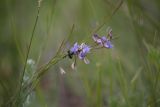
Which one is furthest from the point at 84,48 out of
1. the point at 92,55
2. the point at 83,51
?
the point at 92,55

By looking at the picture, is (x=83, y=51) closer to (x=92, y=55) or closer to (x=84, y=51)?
(x=84, y=51)

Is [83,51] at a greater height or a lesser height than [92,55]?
greater

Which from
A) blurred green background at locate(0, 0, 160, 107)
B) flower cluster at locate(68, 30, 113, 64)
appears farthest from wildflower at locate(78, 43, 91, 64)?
blurred green background at locate(0, 0, 160, 107)

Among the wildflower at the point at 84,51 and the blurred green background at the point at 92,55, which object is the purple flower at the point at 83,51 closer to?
the wildflower at the point at 84,51

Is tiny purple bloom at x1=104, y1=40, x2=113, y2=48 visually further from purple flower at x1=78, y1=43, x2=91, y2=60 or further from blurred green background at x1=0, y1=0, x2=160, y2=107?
blurred green background at x1=0, y1=0, x2=160, y2=107

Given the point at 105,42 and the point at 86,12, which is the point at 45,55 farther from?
the point at 105,42

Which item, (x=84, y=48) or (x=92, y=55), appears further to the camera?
(x=92, y=55)

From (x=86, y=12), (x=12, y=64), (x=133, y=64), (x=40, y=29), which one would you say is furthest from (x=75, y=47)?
(x=40, y=29)

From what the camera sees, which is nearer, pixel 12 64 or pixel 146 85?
pixel 146 85

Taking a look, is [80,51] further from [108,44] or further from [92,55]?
[92,55]
